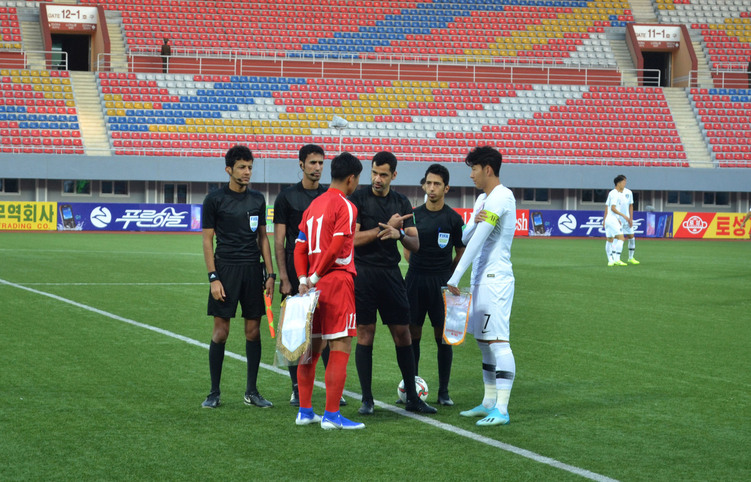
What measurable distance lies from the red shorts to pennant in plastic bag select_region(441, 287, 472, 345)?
86 centimetres

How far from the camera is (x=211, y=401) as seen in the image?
297 inches

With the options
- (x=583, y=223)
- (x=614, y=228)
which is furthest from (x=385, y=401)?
(x=583, y=223)

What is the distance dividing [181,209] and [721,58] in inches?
1202

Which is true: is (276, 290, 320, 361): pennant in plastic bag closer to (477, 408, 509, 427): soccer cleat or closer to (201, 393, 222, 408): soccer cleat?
(201, 393, 222, 408): soccer cleat

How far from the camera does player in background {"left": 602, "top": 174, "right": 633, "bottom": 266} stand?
934 inches

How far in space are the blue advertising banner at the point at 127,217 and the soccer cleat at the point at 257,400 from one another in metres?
30.5

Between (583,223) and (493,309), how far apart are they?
113 ft

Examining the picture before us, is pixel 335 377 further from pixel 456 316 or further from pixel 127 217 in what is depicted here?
pixel 127 217

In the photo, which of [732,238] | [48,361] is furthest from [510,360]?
[732,238]

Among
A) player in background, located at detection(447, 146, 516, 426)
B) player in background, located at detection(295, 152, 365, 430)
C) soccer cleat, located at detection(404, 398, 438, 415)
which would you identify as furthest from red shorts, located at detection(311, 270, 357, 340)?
soccer cleat, located at detection(404, 398, 438, 415)

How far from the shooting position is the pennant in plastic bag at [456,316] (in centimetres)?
722

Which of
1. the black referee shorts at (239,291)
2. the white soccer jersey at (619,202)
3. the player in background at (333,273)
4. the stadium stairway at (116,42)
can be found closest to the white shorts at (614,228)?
the white soccer jersey at (619,202)

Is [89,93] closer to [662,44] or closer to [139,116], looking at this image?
[139,116]

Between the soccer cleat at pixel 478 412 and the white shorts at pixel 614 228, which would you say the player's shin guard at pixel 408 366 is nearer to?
the soccer cleat at pixel 478 412
